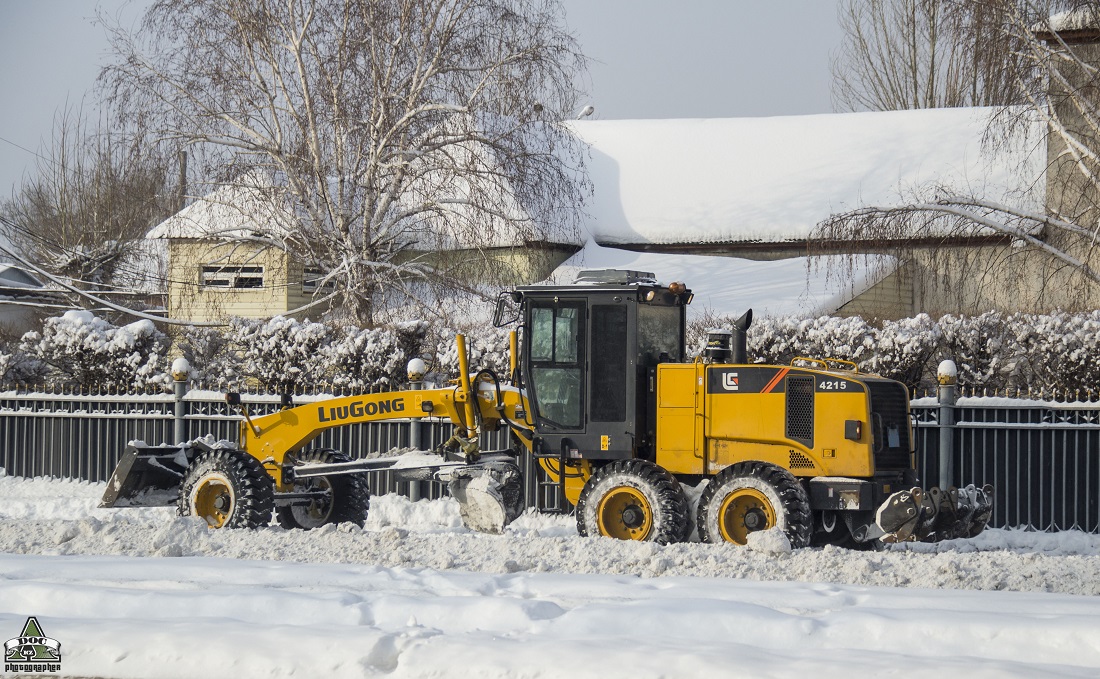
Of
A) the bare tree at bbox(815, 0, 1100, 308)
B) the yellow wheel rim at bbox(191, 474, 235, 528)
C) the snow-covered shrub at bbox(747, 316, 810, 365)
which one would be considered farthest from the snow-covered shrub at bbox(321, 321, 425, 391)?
the bare tree at bbox(815, 0, 1100, 308)

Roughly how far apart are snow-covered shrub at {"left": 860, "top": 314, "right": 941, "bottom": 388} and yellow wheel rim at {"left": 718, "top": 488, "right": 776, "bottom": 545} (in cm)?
470

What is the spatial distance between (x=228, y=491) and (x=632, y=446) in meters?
3.75

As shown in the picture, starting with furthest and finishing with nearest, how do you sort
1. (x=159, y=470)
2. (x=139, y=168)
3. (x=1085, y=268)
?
(x=139, y=168)
(x=1085, y=268)
(x=159, y=470)

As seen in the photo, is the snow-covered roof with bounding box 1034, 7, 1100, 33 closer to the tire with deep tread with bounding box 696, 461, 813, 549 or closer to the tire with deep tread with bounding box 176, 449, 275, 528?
the tire with deep tread with bounding box 696, 461, 813, 549

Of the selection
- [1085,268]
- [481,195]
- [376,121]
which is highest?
[376,121]

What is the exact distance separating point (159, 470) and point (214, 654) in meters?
6.58

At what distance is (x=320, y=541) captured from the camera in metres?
10.4

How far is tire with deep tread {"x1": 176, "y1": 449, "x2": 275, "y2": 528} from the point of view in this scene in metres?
11.5

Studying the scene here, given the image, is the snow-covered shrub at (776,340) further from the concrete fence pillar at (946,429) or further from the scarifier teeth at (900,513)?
the scarifier teeth at (900,513)

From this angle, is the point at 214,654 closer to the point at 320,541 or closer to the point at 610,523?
the point at 320,541

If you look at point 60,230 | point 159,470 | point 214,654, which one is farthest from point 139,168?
point 60,230

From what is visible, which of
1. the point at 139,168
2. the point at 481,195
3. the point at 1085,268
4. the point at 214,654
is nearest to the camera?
the point at 214,654

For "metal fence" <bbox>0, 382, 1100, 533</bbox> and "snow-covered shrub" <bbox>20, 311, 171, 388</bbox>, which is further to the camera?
"snow-covered shrub" <bbox>20, 311, 171, 388</bbox>

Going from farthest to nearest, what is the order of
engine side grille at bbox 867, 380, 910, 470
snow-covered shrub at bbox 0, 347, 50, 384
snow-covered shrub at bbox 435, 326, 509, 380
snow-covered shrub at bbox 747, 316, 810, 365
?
snow-covered shrub at bbox 0, 347, 50, 384 → snow-covered shrub at bbox 435, 326, 509, 380 → snow-covered shrub at bbox 747, 316, 810, 365 → engine side grille at bbox 867, 380, 910, 470
